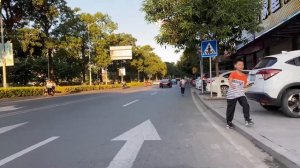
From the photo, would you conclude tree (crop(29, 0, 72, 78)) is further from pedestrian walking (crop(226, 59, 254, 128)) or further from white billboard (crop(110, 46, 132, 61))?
pedestrian walking (crop(226, 59, 254, 128))

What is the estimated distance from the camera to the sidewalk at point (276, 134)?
6921 millimetres

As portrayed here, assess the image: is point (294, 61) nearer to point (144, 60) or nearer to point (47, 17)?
point (47, 17)

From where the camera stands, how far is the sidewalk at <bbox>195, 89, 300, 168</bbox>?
22.7 feet

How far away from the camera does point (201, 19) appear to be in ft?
71.2

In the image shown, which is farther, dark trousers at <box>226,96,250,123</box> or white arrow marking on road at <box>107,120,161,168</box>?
dark trousers at <box>226,96,250,123</box>

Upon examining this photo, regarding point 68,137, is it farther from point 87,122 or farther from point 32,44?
point 32,44

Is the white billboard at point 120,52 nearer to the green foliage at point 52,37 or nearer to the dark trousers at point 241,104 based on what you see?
the green foliage at point 52,37

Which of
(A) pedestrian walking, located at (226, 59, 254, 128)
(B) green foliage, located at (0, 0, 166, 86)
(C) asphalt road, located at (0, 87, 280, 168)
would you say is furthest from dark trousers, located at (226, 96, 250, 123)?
(B) green foliage, located at (0, 0, 166, 86)

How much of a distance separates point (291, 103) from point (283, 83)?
24.8 inches

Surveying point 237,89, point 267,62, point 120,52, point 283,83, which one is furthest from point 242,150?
point 120,52

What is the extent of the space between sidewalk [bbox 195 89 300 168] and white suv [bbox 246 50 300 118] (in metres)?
0.40

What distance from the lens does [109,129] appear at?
11445mm

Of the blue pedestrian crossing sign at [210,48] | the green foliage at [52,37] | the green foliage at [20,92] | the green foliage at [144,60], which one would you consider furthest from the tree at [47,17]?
the green foliage at [144,60]

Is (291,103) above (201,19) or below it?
below
